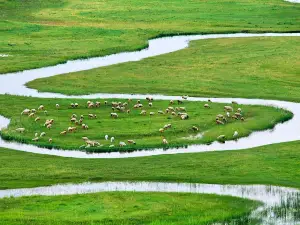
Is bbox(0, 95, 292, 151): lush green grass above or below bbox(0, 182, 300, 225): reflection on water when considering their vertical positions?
below

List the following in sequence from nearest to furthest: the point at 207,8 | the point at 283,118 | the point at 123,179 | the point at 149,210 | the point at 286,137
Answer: the point at 149,210 → the point at 123,179 → the point at 286,137 → the point at 283,118 → the point at 207,8

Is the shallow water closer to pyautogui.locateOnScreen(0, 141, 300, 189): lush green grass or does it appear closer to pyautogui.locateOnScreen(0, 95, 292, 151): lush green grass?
pyautogui.locateOnScreen(0, 95, 292, 151): lush green grass

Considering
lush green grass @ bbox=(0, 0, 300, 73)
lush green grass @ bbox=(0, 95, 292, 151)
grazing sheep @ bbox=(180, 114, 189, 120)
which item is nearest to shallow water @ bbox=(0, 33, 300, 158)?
lush green grass @ bbox=(0, 95, 292, 151)

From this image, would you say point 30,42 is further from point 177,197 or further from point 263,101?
point 177,197

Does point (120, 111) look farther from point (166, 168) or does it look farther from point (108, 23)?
point (108, 23)

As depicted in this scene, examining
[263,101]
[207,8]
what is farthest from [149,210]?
[207,8]

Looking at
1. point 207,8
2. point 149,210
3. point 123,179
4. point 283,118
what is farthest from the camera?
point 207,8
